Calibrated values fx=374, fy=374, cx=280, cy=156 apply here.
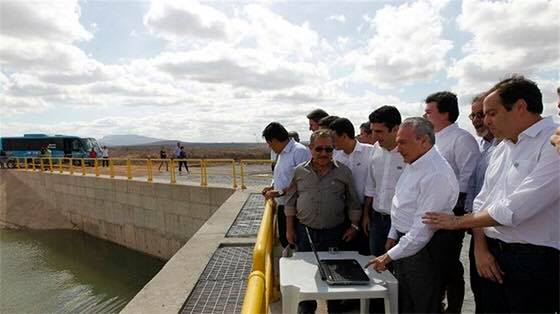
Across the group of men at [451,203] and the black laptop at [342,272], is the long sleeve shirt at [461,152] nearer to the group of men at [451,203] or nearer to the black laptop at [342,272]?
the group of men at [451,203]

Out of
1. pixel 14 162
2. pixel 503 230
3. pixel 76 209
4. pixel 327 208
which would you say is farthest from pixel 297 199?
pixel 14 162

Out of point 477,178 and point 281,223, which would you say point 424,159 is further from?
point 281,223

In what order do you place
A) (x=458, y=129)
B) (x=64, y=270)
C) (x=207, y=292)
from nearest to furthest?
(x=458, y=129)
(x=207, y=292)
(x=64, y=270)

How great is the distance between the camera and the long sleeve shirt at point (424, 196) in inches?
90.7

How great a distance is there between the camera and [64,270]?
13117mm

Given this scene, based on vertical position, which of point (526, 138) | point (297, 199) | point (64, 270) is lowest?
point (64, 270)

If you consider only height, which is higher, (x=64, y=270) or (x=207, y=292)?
(x=207, y=292)

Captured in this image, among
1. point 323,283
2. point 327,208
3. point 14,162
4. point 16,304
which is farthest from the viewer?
point 14,162

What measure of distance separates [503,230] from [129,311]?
3.16m

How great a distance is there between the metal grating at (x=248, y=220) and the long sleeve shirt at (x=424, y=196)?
3.91 m

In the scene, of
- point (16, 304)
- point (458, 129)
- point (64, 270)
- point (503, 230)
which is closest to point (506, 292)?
point (503, 230)

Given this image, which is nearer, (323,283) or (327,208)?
(323,283)

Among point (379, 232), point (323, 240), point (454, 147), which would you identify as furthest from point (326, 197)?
point (454, 147)

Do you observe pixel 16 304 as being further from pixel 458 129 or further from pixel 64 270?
pixel 458 129
